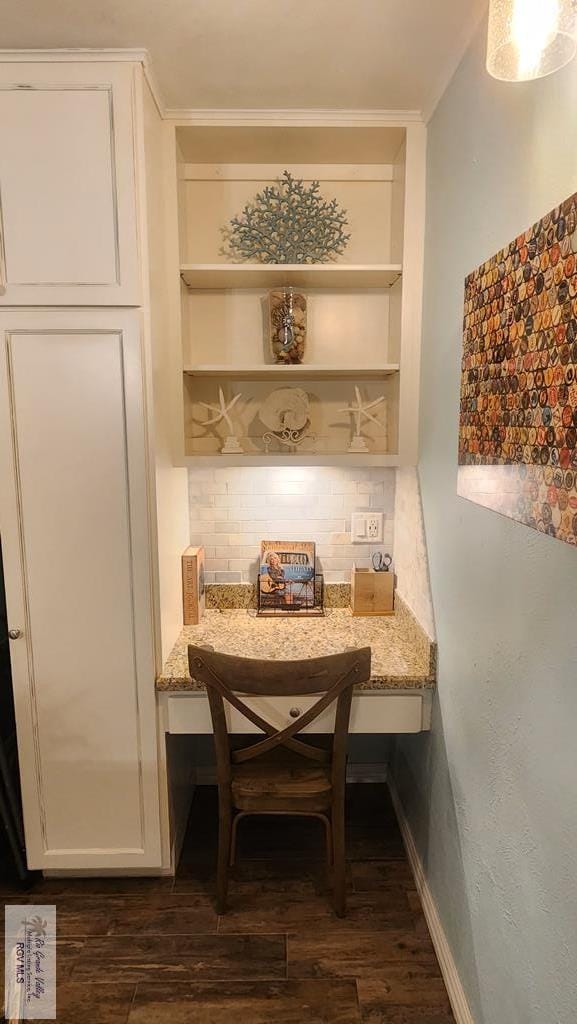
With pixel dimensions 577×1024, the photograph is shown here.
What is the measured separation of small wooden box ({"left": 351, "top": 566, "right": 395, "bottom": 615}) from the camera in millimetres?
2158

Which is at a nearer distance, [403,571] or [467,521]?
[467,521]

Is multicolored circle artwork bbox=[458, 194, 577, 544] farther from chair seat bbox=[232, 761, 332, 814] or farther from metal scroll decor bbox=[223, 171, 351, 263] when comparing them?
chair seat bbox=[232, 761, 332, 814]

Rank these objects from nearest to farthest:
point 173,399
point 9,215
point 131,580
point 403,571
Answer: point 9,215, point 131,580, point 173,399, point 403,571

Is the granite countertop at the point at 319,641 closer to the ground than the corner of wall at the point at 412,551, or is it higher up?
closer to the ground

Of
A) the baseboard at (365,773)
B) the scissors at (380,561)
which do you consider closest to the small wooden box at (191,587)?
the scissors at (380,561)

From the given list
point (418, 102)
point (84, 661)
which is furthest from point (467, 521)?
point (418, 102)

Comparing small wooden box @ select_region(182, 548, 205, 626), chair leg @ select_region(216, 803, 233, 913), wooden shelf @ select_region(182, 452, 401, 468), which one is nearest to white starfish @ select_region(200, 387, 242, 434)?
wooden shelf @ select_region(182, 452, 401, 468)

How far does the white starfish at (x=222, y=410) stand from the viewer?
2049 mm

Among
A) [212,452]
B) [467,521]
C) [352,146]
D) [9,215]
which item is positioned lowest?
[467,521]

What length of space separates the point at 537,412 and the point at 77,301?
1.27 m

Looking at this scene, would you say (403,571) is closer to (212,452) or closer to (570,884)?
(212,452)

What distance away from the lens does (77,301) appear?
1.58m

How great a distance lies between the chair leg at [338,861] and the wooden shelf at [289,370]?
4.48ft

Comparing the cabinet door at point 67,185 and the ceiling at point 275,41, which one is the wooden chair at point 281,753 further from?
the ceiling at point 275,41
